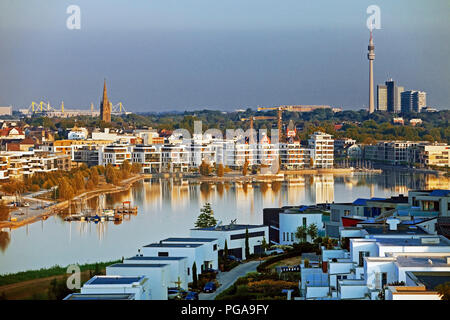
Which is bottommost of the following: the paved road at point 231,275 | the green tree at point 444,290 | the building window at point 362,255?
the paved road at point 231,275

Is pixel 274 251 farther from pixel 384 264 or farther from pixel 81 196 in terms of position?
pixel 81 196

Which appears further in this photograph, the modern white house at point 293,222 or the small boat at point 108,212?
the small boat at point 108,212

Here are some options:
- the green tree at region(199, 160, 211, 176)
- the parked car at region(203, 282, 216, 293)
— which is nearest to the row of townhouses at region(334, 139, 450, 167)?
the green tree at region(199, 160, 211, 176)

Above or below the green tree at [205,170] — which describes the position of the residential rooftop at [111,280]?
above

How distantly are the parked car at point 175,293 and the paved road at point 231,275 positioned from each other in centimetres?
7

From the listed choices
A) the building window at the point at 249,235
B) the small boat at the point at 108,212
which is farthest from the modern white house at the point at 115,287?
the small boat at the point at 108,212

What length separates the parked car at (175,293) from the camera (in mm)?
3054

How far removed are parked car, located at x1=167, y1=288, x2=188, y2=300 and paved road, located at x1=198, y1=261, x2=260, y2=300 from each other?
0.07 meters

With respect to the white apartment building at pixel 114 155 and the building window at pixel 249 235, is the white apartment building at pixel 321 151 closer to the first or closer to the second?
the white apartment building at pixel 114 155

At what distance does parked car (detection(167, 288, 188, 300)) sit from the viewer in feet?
10.0

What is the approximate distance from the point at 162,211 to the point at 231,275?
4507 millimetres

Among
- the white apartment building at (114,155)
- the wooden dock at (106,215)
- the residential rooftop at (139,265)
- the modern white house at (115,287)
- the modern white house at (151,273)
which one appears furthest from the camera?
the white apartment building at (114,155)

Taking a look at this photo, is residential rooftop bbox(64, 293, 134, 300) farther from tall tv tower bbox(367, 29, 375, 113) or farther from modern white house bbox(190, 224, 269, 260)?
tall tv tower bbox(367, 29, 375, 113)

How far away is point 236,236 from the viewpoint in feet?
14.7
